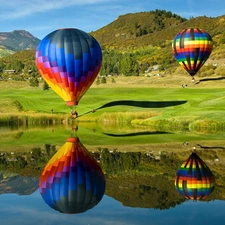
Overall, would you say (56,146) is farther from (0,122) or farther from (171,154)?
(0,122)

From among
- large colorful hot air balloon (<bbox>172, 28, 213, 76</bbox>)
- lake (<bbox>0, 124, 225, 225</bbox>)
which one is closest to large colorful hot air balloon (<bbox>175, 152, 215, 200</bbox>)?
lake (<bbox>0, 124, 225, 225</bbox>)

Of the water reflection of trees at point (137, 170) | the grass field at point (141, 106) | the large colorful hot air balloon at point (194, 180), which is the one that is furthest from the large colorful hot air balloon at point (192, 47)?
the large colorful hot air balloon at point (194, 180)

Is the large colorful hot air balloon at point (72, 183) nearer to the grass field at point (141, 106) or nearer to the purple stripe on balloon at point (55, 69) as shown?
the purple stripe on balloon at point (55, 69)

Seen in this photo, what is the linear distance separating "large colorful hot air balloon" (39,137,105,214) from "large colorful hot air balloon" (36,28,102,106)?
1225cm

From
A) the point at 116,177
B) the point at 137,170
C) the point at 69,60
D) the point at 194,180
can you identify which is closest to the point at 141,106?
the point at 69,60

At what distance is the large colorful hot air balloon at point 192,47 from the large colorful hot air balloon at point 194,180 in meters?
31.5

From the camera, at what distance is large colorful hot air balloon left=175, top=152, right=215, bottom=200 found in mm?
17375

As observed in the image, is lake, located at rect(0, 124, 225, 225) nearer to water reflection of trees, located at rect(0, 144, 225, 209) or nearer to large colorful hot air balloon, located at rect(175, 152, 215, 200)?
water reflection of trees, located at rect(0, 144, 225, 209)

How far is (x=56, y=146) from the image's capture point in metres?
Result: 32.4

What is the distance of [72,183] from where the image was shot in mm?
18625

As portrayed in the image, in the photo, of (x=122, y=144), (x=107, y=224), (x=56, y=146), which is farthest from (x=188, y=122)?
(x=107, y=224)

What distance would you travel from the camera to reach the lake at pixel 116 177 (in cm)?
1457

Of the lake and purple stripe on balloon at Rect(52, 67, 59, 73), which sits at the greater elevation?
purple stripe on balloon at Rect(52, 67, 59, 73)

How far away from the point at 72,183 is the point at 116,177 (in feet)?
9.40
